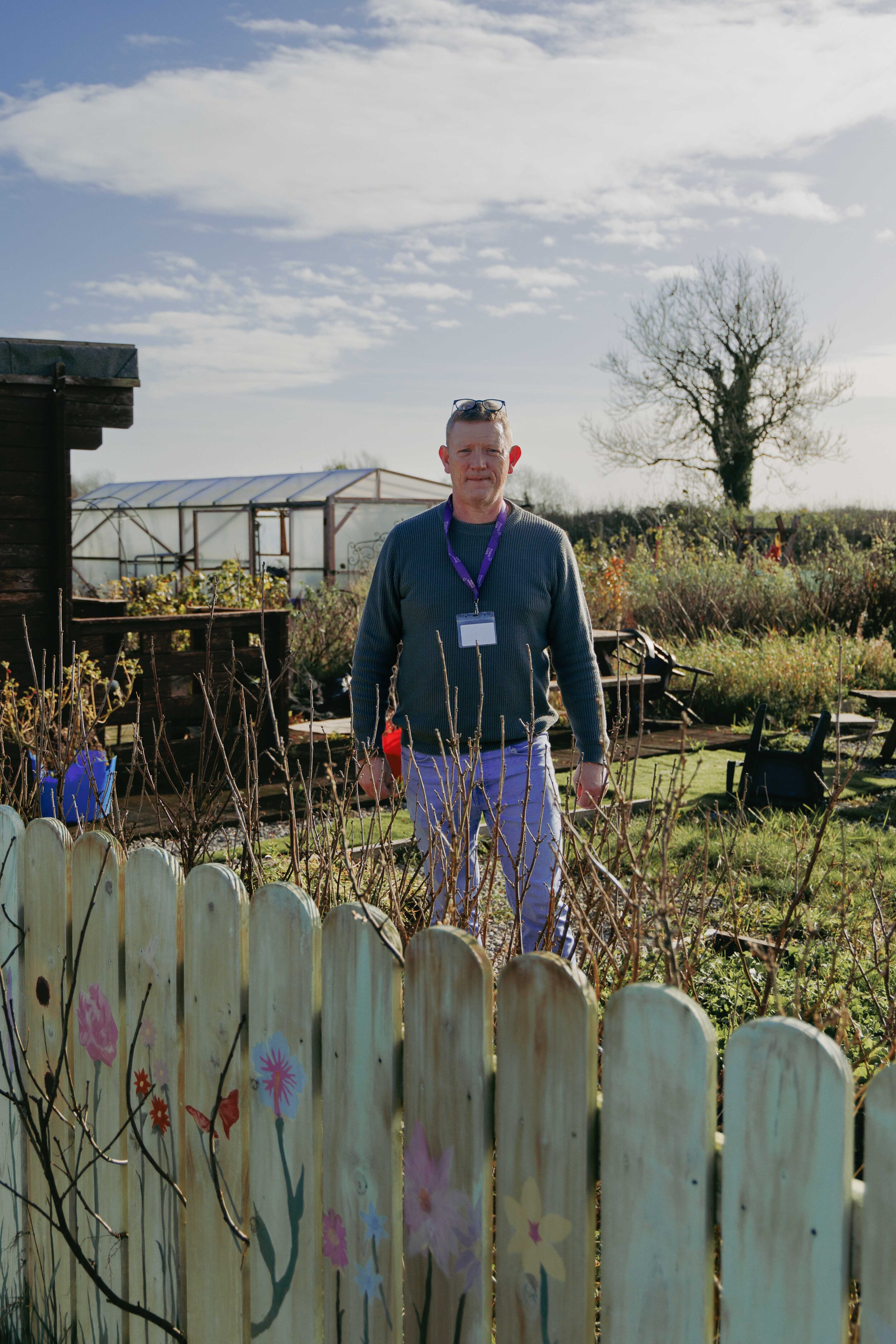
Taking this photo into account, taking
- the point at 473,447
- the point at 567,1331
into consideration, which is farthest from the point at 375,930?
the point at 473,447

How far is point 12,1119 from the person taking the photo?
7.15 ft

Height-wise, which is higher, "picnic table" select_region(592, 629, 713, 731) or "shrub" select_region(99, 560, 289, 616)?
"shrub" select_region(99, 560, 289, 616)

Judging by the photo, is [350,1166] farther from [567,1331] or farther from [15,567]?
[15,567]

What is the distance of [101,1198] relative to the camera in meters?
1.97

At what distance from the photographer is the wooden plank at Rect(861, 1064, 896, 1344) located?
103 centimetres

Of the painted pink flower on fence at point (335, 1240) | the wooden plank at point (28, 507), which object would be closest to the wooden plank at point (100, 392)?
the wooden plank at point (28, 507)

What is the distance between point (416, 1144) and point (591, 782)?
1639 millimetres

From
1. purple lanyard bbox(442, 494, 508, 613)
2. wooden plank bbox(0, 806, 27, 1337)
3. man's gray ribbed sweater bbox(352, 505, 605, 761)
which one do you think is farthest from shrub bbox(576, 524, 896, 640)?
wooden plank bbox(0, 806, 27, 1337)

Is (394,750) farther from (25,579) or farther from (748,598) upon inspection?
(748,598)

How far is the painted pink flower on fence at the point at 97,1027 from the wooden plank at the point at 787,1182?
3.80 ft

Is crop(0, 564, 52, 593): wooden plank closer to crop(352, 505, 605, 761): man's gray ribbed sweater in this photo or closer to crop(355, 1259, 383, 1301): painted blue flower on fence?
crop(352, 505, 605, 761): man's gray ribbed sweater

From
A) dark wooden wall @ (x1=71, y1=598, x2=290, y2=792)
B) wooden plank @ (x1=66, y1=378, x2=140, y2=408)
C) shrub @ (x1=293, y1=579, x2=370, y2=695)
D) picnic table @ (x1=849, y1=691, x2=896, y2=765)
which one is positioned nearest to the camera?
wooden plank @ (x1=66, y1=378, x2=140, y2=408)

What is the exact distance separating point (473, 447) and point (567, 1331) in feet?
6.51

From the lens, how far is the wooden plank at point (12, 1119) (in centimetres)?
217
